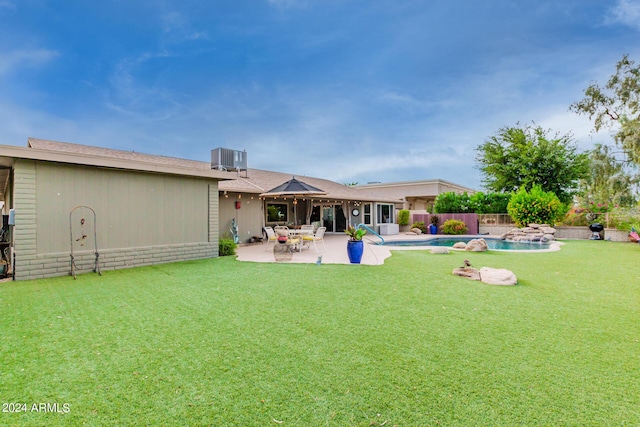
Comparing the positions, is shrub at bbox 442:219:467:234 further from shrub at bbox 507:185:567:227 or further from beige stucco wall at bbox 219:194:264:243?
beige stucco wall at bbox 219:194:264:243

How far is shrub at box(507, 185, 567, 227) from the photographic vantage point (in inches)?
677

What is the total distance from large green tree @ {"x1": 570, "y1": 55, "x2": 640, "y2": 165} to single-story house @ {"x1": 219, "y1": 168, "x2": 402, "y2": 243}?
14.4 meters

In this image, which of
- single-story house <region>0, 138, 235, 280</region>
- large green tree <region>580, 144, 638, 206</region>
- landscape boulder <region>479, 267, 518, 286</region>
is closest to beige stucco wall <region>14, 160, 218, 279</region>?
single-story house <region>0, 138, 235, 280</region>

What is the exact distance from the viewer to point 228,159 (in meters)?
14.0

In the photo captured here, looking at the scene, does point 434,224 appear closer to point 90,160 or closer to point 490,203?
point 490,203

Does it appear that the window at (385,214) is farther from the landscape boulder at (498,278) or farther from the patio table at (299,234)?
the landscape boulder at (498,278)

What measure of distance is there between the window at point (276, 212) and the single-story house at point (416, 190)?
10544 millimetres

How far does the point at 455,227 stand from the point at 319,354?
18.3m

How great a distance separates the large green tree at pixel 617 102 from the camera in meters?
19.3

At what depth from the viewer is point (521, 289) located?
226 inches

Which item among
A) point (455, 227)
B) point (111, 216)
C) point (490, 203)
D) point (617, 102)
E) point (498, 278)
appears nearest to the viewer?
point (498, 278)

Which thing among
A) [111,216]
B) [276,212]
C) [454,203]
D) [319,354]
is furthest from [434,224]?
[319,354]

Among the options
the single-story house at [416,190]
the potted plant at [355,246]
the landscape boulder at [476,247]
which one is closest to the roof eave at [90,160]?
the potted plant at [355,246]

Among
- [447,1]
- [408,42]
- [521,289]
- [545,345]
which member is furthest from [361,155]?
[545,345]
